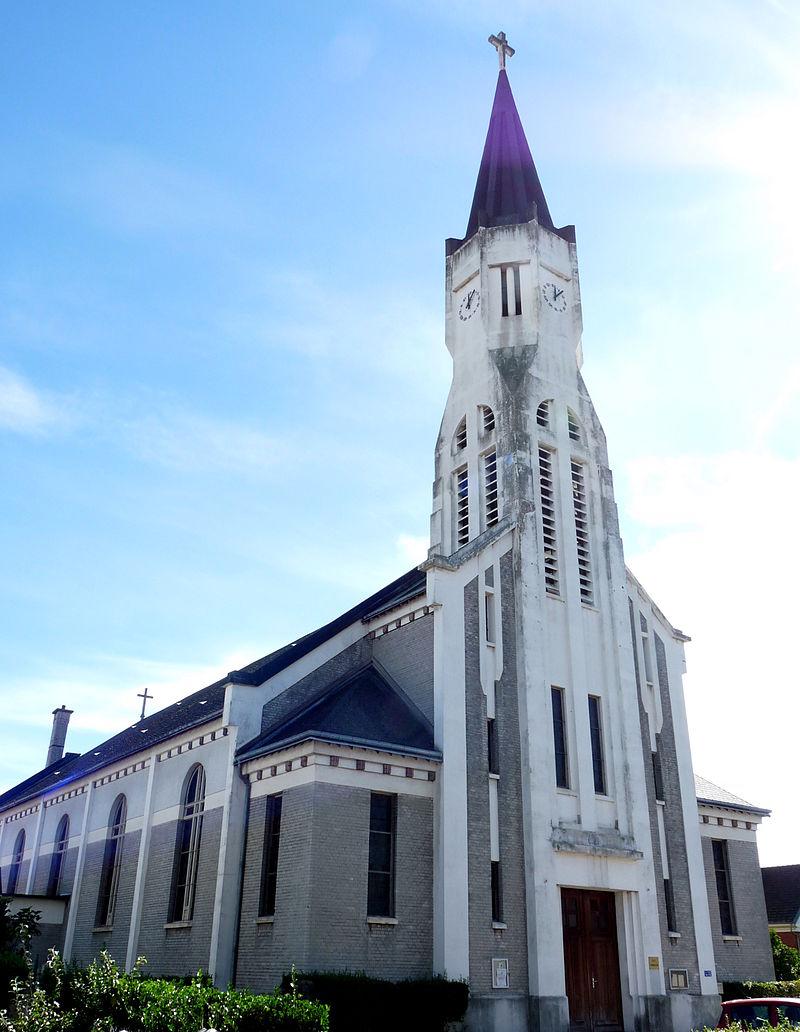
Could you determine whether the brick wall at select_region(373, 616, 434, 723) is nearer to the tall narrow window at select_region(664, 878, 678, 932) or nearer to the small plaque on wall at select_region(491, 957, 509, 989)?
the small plaque on wall at select_region(491, 957, 509, 989)

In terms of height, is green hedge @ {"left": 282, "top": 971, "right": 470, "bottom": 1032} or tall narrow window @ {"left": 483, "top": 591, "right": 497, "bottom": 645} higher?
tall narrow window @ {"left": 483, "top": 591, "right": 497, "bottom": 645}

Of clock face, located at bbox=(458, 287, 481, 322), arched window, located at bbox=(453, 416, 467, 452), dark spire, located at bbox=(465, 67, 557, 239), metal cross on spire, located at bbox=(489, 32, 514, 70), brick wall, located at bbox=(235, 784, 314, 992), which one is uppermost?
metal cross on spire, located at bbox=(489, 32, 514, 70)

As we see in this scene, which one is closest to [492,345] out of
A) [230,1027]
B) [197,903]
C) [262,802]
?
[262,802]

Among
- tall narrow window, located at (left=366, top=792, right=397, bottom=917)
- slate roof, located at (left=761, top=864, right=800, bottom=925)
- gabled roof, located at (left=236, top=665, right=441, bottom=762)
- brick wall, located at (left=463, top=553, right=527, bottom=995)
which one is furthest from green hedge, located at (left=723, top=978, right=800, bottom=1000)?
slate roof, located at (left=761, top=864, right=800, bottom=925)

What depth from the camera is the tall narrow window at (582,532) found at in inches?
1078

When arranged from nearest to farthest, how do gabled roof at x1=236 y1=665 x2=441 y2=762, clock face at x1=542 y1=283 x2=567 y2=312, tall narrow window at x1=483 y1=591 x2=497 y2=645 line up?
gabled roof at x1=236 y1=665 x2=441 y2=762, tall narrow window at x1=483 y1=591 x2=497 y2=645, clock face at x1=542 y1=283 x2=567 y2=312


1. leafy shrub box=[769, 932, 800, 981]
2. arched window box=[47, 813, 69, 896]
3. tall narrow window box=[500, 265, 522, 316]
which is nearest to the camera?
tall narrow window box=[500, 265, 522, 316]

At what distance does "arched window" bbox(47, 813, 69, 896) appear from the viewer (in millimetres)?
34706

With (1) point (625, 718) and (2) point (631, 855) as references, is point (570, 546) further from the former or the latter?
(2) point (631, 855)

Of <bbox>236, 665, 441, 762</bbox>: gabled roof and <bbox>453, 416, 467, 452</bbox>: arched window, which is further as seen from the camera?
<bbox>453, 416, 467, 452</bbox>: arched window

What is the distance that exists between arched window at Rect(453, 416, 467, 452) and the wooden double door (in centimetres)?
1349

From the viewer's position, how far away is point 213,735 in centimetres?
2586

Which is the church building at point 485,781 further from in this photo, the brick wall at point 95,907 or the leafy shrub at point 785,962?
the leafy shrub at point 785,962

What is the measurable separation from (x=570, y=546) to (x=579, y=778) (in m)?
6.58
